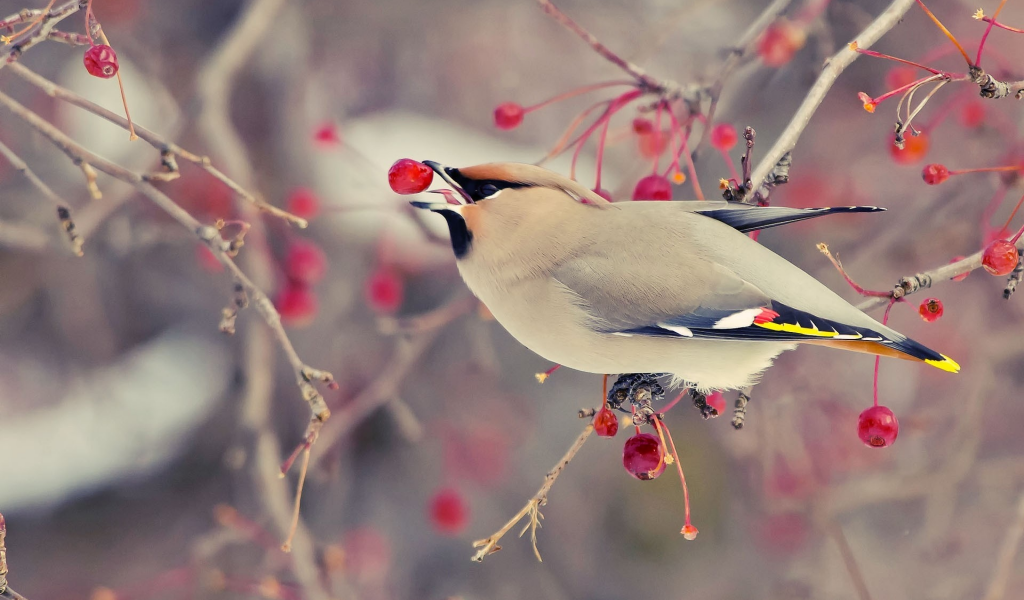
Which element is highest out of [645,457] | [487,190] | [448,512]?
[487,190]

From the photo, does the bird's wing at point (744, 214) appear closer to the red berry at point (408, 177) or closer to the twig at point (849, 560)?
the red berry at point (408, 177)

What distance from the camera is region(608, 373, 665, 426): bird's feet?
67.4 inches

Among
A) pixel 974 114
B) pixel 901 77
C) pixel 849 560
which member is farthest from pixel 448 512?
pixel 974 114

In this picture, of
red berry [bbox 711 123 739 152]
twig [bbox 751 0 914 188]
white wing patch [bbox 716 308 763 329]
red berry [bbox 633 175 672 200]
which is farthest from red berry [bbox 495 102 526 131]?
white wing patch [bbox 716 308 763 329]

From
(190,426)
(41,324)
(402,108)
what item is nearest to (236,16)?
(402,108)

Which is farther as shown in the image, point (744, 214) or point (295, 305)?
point (295, 305)

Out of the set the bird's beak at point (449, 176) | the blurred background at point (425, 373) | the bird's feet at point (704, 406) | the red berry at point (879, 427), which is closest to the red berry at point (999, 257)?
the red berry at point (879, 427)

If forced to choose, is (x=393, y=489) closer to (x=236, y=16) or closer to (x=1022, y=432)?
(x=236, y=16)

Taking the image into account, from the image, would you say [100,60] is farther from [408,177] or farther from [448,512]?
[448,512]

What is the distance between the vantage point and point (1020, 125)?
8.51ft

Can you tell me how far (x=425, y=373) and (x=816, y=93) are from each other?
2.24 meters

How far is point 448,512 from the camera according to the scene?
306 centimetres

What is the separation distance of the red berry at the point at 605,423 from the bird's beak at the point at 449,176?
19.1 inches

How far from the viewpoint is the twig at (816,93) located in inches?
63.5
